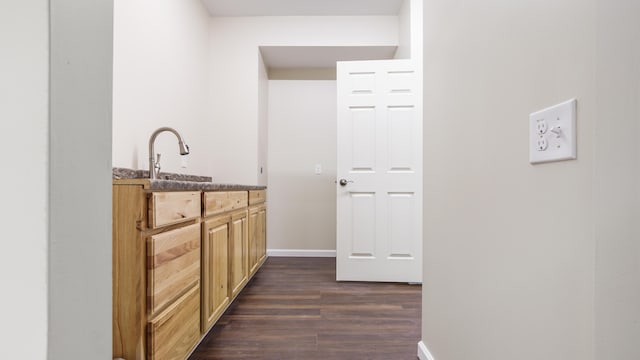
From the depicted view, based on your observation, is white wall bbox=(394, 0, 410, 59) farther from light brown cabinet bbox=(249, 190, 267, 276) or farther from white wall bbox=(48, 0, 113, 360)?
white wall bbox=(48, 0, 113, 360)

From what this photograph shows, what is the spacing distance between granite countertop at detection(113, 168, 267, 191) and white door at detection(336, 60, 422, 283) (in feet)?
3.02

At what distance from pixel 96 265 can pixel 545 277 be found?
2.78 ft

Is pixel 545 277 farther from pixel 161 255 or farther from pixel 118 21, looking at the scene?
pixel 118 21

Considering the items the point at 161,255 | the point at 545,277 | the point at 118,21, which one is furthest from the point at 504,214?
the point at 118,21

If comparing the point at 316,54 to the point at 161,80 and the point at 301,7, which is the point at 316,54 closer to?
the point at 301,7

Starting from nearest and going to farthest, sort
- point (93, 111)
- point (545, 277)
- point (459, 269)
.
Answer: point (93, 111), point (545, 277), point (459, 269)

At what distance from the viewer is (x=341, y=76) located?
9.30ft

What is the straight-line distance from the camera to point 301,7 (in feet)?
10.3

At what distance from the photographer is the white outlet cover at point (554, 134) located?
59 cm

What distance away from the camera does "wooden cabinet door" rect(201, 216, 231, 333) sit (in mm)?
1607

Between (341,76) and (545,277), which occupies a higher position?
(341,76)

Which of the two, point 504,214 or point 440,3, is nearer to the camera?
point 504,214

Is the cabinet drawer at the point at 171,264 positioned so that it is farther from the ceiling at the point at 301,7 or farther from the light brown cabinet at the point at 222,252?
the ceiling at the point at 301,7

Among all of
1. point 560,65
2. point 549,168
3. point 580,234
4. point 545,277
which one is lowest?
point 545,277
